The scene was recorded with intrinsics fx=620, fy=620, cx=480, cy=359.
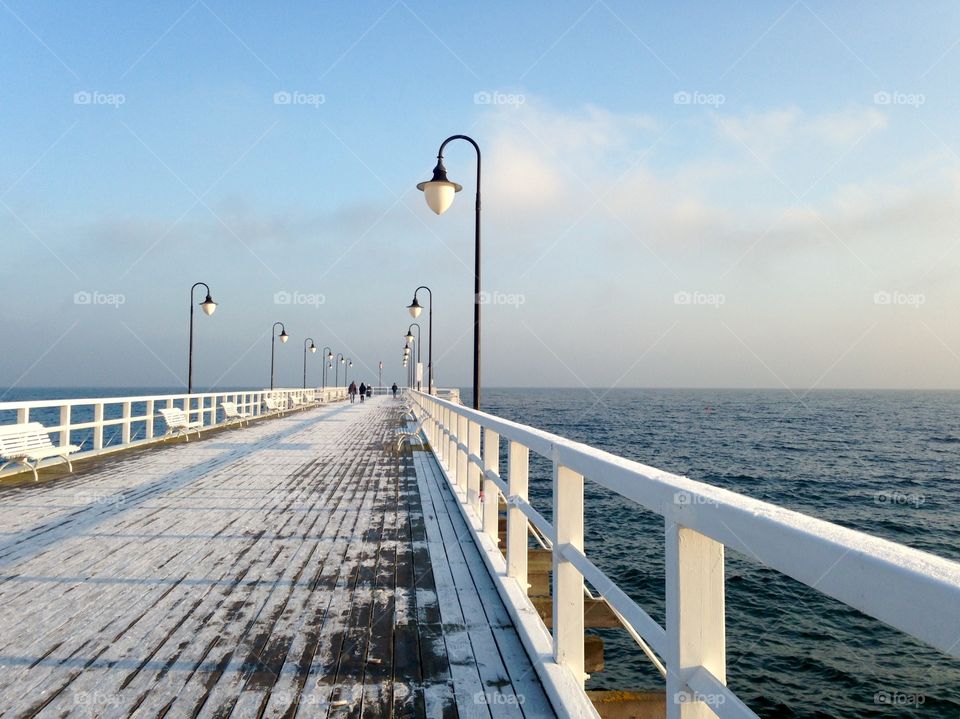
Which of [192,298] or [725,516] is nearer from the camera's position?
[725,516]

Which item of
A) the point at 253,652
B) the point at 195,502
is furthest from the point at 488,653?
the point at 195,502

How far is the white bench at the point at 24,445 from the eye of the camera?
8.38 meters

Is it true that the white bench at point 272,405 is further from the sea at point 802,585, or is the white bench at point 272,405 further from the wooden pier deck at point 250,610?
the wooden pier deck at point 250,610

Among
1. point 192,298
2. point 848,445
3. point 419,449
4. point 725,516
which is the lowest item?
point 848,445

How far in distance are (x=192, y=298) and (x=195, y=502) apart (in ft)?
51.4

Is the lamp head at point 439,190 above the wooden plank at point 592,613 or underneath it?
above

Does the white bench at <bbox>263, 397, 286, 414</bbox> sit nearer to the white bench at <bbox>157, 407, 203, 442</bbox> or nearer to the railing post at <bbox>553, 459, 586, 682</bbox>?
the white bench at <bbox>157, 407, 203, 442</bbox>

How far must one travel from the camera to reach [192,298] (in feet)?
68.7

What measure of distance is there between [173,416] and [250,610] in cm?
1172

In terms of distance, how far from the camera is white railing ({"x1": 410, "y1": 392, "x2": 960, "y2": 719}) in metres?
0.95

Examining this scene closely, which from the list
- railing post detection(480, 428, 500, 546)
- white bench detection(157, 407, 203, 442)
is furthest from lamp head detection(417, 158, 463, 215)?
white bench detection(157, 407, 203, 442)

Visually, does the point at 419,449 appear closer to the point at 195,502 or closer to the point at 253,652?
the point at 195,502
